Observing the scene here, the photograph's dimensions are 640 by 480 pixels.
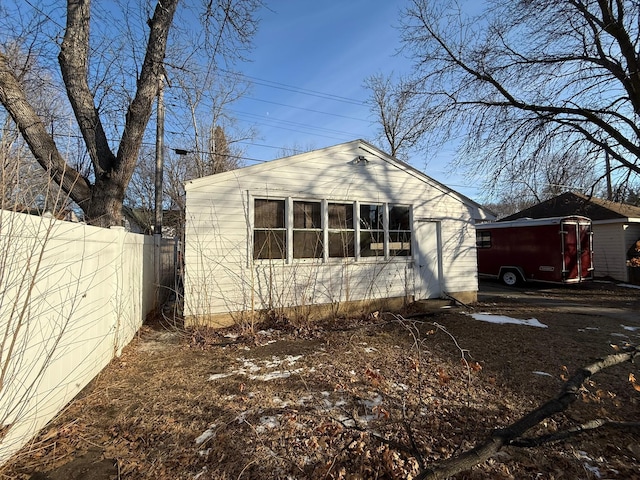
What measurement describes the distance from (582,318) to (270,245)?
760 cm

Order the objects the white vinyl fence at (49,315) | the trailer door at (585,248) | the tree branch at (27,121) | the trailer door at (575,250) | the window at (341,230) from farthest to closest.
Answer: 1. the trailer door at (585,248)
2. the trailer door at (575,250)
3. the window at (341,230)
4. the tree branch at (27,121)
5. the white vinyl fence at (49,315)

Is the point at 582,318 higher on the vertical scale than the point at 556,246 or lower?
lower

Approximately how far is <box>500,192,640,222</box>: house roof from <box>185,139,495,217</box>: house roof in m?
7.74

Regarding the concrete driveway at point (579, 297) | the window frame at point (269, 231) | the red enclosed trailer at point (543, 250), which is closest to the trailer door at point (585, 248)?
the red enclosed trailer at point (543, 250)

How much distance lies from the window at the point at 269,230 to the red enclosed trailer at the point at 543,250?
1067cm

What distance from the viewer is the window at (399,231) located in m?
7.80

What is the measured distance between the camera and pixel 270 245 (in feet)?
21.3

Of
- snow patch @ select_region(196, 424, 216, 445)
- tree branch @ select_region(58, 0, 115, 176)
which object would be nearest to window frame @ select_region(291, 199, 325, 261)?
tree branch @ select_region(58, 0, 115, 176)

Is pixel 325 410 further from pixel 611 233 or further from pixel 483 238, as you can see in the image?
pixel 611 233

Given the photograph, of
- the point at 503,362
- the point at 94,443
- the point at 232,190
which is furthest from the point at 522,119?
the point at 94,443

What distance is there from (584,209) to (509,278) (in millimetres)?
4496

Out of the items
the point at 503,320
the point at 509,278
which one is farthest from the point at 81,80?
the point at 509,278

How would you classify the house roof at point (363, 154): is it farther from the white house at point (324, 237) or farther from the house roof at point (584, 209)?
the house roof at point (584, 209)

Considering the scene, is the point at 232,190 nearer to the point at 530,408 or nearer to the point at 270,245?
the point at 270,245
